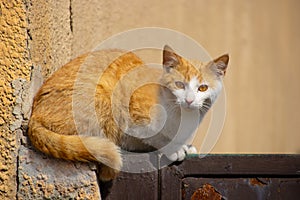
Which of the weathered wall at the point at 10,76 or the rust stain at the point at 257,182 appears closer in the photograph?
the weathered wall at the point at 10,76

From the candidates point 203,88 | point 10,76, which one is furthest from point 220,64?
point 10,76

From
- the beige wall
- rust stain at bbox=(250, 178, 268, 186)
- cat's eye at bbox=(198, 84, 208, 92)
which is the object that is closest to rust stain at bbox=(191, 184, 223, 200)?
A: rust stain at bbox=(250, 178, 268, 186)

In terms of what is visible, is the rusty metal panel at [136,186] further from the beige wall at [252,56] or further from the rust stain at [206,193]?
the beige wall at [252,56]

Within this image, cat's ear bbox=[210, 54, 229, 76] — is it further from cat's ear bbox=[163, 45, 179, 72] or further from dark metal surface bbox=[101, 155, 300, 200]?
dark metal surface bbox=[101, 155, 300, 200]

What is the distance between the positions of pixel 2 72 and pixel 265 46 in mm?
1989

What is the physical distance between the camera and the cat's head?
2420 millimetres

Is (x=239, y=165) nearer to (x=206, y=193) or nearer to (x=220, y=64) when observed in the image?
(x=206, y=193)

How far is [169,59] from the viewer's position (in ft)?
8.14

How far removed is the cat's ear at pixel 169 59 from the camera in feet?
8.03

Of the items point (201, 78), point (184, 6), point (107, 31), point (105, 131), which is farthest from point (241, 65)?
point (105, 131)

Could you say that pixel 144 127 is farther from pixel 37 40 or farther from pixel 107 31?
pixel 107 31

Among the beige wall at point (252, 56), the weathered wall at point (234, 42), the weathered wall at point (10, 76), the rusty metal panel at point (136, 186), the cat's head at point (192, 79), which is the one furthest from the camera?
the beige wall at point (252, 56)

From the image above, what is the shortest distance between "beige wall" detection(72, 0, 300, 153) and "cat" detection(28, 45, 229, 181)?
3.00 feet

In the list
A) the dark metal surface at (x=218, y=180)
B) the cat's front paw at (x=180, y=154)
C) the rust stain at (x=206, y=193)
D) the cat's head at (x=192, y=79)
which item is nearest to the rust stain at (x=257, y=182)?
the dark metal surface at (x=218, y=180)
